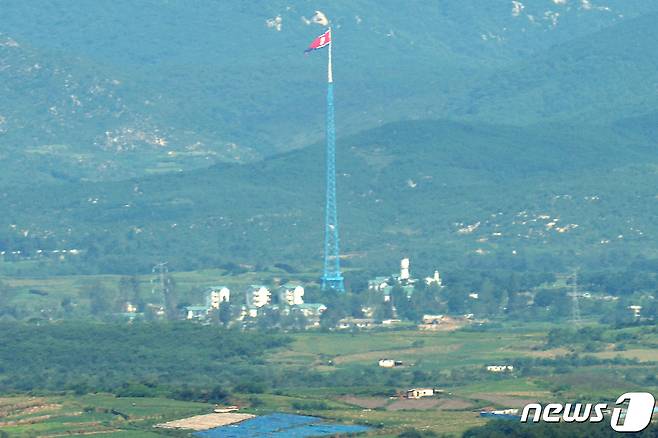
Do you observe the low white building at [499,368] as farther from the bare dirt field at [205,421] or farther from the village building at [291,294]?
the village building at [291,294]

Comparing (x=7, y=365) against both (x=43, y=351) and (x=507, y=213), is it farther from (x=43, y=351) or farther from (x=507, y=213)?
(x=507, y=213)

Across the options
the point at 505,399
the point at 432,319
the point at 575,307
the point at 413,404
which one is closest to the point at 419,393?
the point at 413,404

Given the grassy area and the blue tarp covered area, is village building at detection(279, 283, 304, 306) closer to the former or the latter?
the grassy area

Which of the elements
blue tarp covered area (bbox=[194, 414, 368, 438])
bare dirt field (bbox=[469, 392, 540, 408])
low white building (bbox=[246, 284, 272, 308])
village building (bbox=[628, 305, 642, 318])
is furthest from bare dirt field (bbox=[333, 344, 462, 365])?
blue tarp covered area (bbox=[194, 414, 368, 438])

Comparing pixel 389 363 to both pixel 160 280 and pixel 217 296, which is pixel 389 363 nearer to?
pixel 217 296

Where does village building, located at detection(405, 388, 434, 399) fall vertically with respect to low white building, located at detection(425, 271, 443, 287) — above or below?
below

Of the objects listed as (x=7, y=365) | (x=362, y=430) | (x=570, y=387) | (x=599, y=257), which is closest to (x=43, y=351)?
(x=7, y=365)
